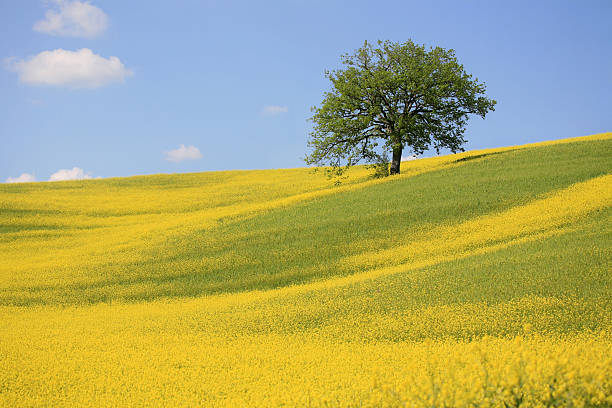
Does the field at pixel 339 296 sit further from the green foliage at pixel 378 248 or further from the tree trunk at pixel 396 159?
the tree trunk at pixel 396 159

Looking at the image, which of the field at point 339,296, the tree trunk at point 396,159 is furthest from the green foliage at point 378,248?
the tree trunk at point 396,159

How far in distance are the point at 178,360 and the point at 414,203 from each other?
16511 mm

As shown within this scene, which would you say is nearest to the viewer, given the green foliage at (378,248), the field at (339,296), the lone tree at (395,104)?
the field at (339,296)

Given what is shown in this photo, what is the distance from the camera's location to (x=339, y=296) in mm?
14148

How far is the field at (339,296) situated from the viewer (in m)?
7.43

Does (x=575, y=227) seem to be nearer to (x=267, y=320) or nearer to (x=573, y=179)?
(x=573, y=179)

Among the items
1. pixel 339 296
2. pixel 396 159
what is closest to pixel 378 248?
pixel 339 296

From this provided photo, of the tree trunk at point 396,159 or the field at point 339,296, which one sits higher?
the tree trunk at point 396,159

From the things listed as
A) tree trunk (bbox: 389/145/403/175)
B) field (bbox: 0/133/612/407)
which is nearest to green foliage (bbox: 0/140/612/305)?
field (bbox: 0/133/612/407)

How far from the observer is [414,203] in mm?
24359

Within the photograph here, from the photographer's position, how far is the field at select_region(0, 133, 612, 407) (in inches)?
293

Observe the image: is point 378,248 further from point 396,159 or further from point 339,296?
point 396,159

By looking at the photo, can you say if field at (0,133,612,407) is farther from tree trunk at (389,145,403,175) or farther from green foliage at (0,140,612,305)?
tree trunk at (389,145,403,175)

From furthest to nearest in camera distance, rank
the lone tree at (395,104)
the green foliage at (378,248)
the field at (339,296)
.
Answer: the lone tree at (395,104), the green foliage at (378,248), the field at (339,296)
